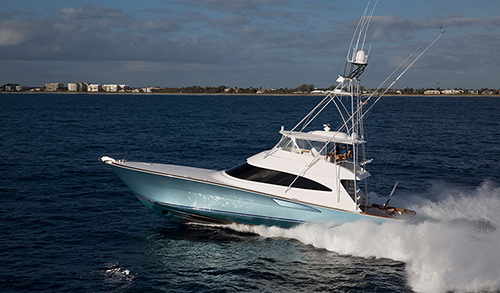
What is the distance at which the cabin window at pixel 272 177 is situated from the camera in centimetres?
1463

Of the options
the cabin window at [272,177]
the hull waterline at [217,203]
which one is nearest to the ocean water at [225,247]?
the hull waterline at [217,203]

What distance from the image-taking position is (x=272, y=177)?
48.9ft

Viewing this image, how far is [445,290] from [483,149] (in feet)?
95.2

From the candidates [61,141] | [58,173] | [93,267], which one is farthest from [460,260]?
[61,141]

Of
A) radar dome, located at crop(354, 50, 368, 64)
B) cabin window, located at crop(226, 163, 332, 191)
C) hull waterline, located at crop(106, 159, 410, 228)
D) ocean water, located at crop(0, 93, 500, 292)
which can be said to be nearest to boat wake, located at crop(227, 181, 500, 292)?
ocean water, located at crop(0, 93, 500, 292)

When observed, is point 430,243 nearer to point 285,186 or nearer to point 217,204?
point 285,186

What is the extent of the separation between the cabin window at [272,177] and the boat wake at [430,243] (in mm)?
1348

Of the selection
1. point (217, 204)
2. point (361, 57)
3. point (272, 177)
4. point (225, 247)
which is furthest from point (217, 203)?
point (361, 57)

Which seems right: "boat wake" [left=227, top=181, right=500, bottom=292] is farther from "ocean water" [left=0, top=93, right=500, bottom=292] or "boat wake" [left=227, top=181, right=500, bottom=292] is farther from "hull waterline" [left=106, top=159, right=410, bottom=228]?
"hull waterline" [left=106, top=159, right=410, bottom=228]

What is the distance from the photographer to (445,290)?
1164cm

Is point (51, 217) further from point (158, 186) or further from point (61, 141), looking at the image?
point (61, 141)

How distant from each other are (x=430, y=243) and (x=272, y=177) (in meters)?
5.41

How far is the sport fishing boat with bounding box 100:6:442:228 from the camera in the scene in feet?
Result: 47.1

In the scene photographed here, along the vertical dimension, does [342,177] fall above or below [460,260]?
above
